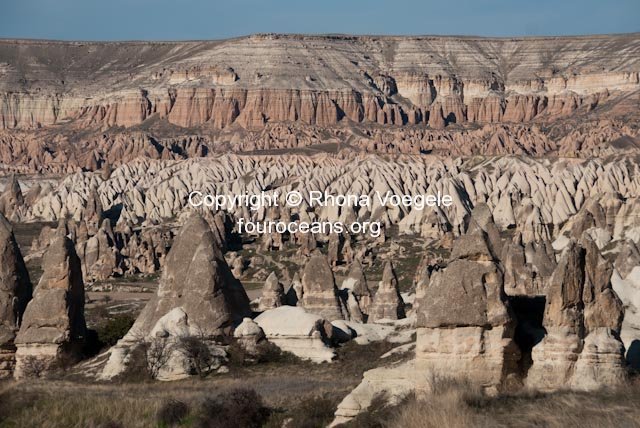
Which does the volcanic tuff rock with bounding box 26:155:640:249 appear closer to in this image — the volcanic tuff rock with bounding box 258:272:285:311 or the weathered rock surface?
the volcanic tuff rock with bounding box 258:272:285:311

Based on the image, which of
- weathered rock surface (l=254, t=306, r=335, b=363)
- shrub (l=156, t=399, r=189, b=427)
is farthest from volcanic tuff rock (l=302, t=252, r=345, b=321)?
shrub (l=156, t=399, r=189, b=427)

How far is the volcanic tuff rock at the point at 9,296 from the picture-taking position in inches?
1154

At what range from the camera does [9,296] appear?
2967cm

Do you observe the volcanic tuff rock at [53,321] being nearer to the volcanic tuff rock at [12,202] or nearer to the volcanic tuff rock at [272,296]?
the volcanic tuff rock at [272,296]

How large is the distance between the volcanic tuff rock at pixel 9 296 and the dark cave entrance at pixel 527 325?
1098 cm

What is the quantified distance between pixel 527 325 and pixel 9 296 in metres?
12.3

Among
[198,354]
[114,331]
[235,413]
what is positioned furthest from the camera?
[114,331]

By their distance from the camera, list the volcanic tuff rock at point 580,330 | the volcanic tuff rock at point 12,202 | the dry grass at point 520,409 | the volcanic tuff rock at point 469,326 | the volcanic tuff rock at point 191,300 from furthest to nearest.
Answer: the volcanic tuff rock at point 12,202
the volcanic tuff rock at point 191,300
the volcanic tuff rock at point 469,326
the volcanic tuff rock at point 580,330
the dry grass at point 520,409

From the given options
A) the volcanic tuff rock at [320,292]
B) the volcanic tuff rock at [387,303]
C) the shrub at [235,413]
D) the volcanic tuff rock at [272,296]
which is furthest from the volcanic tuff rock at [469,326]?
the volcanic tuff rock at [387,303]

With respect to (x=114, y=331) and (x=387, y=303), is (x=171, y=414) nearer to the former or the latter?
(x=114, y=331)

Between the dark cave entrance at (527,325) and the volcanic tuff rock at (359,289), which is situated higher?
the volcanic tuff rock at (359,289)

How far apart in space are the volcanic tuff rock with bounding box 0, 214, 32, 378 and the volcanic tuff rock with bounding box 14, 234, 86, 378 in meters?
0.47

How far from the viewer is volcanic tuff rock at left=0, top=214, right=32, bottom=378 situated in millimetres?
29312

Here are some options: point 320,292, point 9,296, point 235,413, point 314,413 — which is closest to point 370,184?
point 320,292
